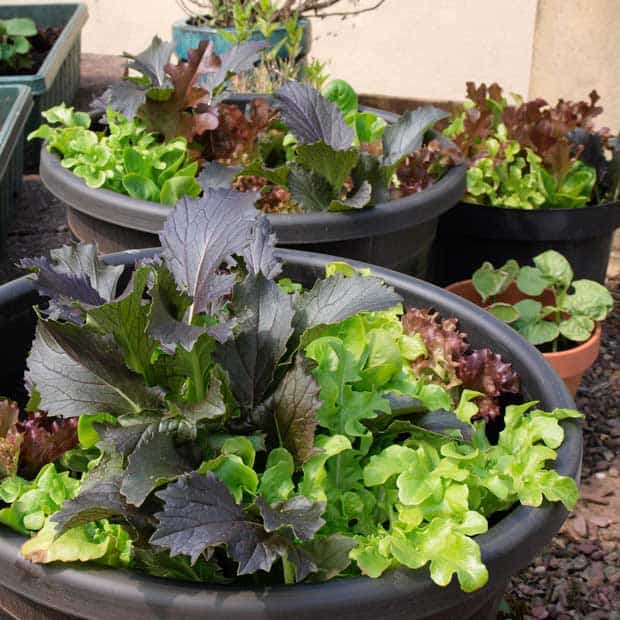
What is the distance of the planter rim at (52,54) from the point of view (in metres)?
4.05

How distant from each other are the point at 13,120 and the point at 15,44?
5.41 feet

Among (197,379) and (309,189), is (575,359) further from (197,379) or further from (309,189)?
(197,379)

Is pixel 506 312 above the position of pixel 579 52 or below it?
below

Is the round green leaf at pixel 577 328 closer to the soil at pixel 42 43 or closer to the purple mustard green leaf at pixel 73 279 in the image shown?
the purple mustard green leaf at pixel 73 279

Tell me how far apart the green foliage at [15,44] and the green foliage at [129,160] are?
2.46m

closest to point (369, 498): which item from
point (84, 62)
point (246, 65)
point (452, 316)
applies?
point (452, 316)

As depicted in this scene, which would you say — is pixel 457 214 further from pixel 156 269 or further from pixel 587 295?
pixel 156 269

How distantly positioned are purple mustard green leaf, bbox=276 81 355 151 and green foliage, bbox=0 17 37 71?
3093 millimetres

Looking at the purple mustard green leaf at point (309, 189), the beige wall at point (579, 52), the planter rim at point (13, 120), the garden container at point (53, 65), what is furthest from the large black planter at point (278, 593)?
the garden container at point (53, 65)

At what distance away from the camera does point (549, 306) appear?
2602 mm

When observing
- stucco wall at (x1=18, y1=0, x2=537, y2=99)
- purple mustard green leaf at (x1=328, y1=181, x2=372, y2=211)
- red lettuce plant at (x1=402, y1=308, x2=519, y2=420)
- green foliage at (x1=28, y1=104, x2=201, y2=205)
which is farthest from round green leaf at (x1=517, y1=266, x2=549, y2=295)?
stucco wall at (x1=18, y1=0, x2=537, y2=99)

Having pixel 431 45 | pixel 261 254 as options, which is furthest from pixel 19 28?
pixel 261 254

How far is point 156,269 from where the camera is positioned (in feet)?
4.12

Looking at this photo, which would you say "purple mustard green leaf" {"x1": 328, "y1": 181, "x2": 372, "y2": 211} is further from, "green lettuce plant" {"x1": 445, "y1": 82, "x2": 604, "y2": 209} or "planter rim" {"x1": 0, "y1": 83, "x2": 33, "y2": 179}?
"planter rim" {"x1": 0, "y1": 83, "x2": 33, "y2": 179}
